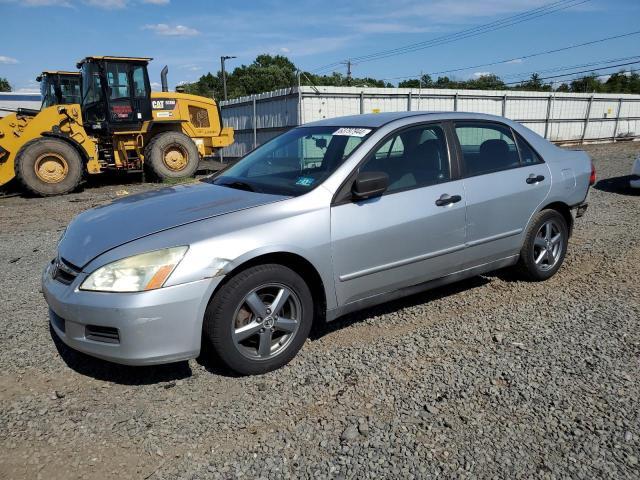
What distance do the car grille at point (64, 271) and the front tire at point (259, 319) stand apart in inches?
33.1

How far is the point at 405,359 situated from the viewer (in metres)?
3.42

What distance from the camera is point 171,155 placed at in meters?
13.6

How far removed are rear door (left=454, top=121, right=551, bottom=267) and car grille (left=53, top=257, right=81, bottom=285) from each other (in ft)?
9.35

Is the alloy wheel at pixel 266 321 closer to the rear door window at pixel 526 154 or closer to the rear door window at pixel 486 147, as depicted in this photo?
the rear door window at pixel 486 147

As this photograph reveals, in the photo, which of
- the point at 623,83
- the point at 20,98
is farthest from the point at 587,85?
the point at 20,98

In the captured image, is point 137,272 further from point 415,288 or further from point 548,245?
point 548,245

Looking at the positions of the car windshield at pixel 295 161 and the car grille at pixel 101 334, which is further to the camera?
the car windshield at pixel 295 161

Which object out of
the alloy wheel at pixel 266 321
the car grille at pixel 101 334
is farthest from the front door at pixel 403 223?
the car grille at pixel 101 334

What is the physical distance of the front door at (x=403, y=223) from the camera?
11.3ft

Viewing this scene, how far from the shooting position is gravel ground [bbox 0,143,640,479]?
7.98 ft

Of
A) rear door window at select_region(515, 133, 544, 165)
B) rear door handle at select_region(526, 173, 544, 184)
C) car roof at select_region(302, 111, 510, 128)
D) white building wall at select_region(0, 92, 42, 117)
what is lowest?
rear door handle at select_region(526, 173, 544, 184)

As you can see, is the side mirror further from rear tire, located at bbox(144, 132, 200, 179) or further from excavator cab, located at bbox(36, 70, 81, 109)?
excavator cab, located at bbox(36, 70, 81, 109)

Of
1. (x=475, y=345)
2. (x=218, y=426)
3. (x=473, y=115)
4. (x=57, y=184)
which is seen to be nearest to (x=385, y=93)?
(x=57, y=184)

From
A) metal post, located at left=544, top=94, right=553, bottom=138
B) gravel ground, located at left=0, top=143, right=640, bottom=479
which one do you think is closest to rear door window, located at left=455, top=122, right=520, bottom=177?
gravel ground, located at left=0, top=143, right=640, bottom=479
